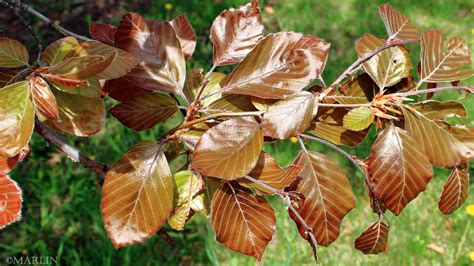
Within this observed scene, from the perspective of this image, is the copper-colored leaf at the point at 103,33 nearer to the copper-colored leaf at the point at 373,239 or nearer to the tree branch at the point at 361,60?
the tree branch at the point at 361,60

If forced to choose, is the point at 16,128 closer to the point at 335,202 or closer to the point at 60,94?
the point at 60,94

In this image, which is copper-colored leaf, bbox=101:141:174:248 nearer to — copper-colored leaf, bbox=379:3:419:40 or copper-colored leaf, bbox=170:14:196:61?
copper-colored leaf, bbox=170:14:196:61

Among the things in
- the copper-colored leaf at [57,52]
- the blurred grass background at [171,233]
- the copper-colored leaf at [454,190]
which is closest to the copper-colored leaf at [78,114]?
the copper-colored leaf at [57,52]

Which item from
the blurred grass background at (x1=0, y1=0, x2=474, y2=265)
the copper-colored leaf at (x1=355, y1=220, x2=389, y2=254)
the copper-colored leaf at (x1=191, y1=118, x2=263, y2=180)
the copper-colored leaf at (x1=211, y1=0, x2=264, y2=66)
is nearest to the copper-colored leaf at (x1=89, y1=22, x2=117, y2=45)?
the copper-colored leaf at (x1=211, y1=0, x2=264, y2=66)

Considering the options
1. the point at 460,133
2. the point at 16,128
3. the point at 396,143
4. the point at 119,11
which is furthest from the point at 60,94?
the point at 119,11

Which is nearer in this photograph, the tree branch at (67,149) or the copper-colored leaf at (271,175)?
the copper-colored leaf at (271,175)

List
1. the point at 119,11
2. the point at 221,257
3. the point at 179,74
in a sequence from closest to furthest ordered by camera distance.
A: the point at 179,74, the point at 221,257, the point at 119,11
